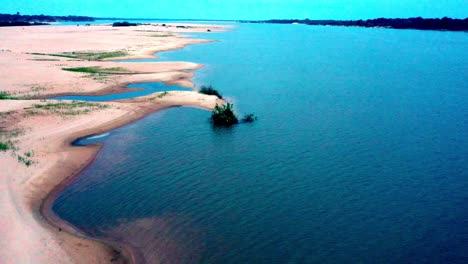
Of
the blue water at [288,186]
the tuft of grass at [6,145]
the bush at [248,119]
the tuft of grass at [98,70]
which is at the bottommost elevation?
the blue water at [288,186]

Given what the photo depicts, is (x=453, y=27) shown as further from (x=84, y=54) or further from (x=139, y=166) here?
(x=139, y=166)

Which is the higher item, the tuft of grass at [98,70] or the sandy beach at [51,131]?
the tuft of grass at [98,70]

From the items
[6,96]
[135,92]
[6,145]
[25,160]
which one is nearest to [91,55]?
[135,92]

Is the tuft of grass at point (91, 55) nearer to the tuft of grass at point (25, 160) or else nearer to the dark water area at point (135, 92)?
the dark water area at point (135, 92)

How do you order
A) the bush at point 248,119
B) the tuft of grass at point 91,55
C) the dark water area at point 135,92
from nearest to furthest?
the bush at point 248,119
the dark water area at point 135,92
the tuft of grass at point 91,55

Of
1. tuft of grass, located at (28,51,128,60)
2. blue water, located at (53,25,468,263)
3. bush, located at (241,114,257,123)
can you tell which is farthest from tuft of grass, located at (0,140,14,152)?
tuft of grass, located at (28,51,128,60)

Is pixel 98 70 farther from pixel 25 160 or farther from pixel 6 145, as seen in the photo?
pixel 25 160

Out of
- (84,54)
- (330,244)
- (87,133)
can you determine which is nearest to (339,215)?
(330,244)

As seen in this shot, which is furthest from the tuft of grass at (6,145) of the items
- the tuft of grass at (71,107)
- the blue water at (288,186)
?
the tuft of grass at (71,107)
